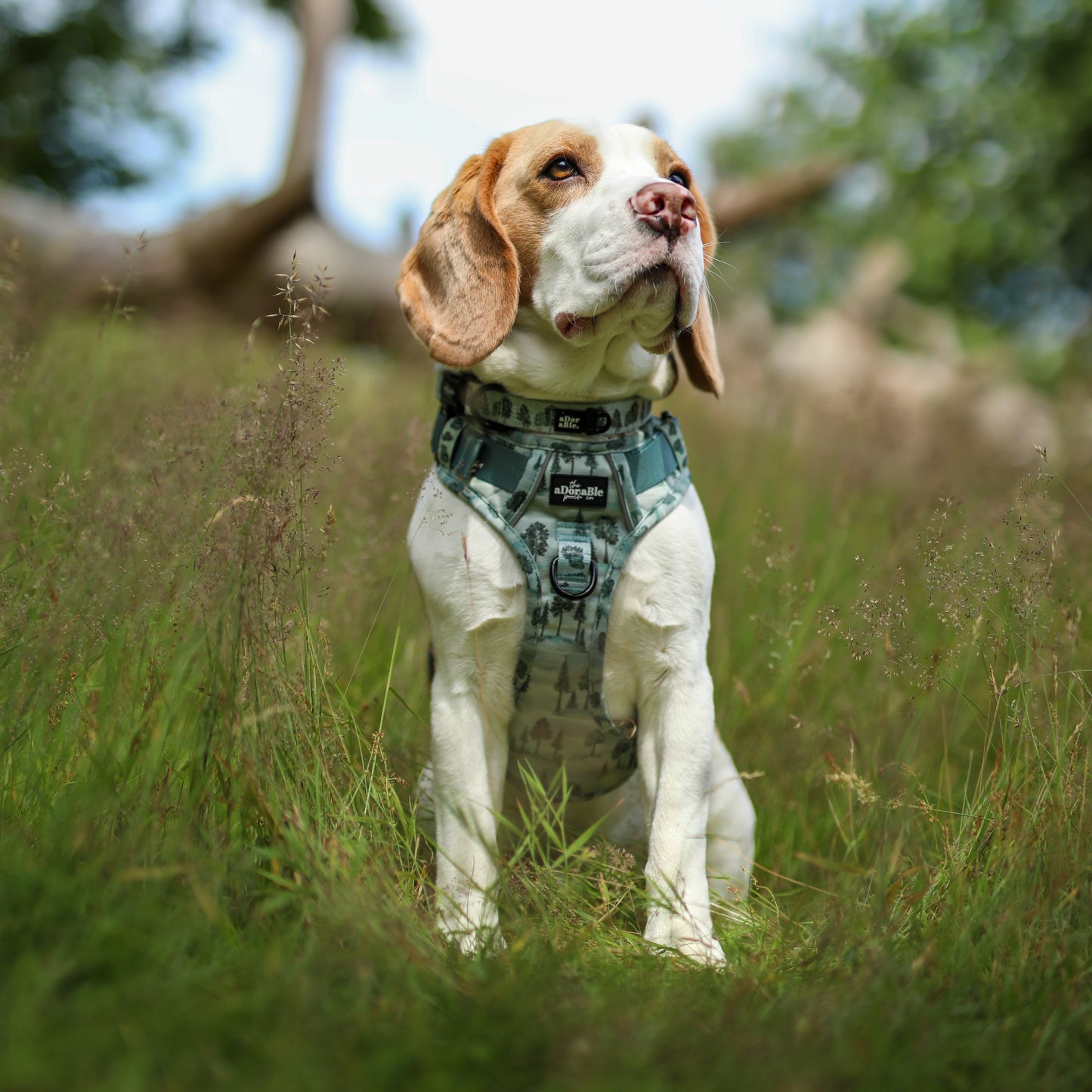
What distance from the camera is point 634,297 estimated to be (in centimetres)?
222

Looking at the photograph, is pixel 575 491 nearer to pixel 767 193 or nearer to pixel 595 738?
pixel 595 738

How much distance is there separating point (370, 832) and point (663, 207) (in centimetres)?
139

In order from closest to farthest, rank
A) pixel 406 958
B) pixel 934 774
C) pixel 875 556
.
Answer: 1. pixel 406 958
2. pixel 934 774
3. pixel 875 556

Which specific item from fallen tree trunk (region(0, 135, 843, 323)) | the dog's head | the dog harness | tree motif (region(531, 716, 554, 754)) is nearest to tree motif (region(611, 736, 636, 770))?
the dog harness

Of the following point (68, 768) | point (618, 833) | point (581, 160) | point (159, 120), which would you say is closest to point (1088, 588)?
point (618, 833)

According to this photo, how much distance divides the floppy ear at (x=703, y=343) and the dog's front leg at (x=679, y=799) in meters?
0.76

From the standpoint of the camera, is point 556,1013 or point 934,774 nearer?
point 556,1013

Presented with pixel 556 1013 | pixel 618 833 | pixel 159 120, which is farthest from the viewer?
pixel 159 120

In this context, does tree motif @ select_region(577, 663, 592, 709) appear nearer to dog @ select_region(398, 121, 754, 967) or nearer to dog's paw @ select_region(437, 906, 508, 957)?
dog @ select_region(398, 121, 754, 967)

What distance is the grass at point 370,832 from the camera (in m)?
1.35

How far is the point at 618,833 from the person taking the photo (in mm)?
2686

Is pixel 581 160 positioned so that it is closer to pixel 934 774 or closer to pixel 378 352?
pixel 934 774

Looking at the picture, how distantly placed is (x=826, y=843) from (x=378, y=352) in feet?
13.8

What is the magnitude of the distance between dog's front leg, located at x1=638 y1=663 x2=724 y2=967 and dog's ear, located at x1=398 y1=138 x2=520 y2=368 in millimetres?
852
